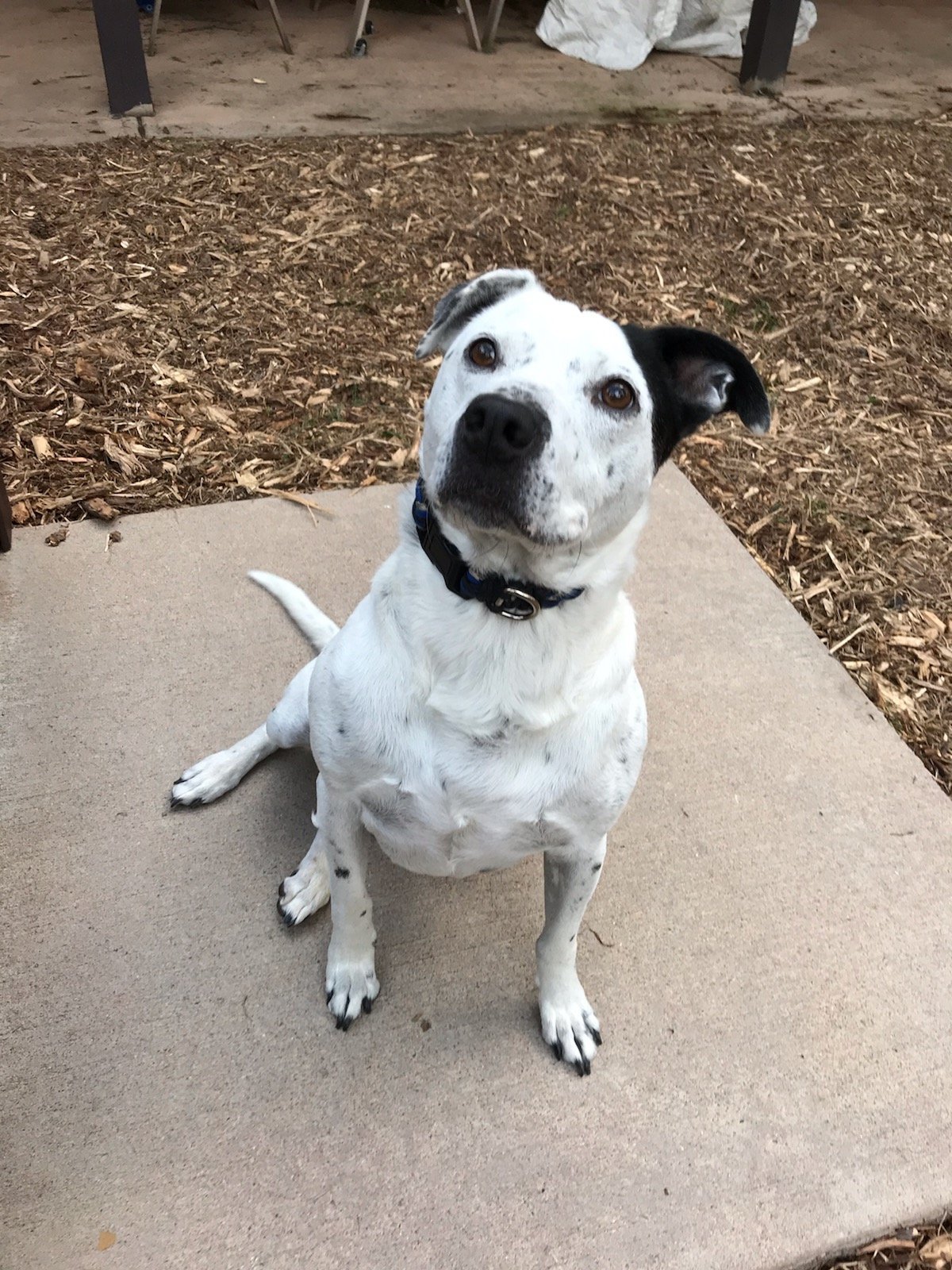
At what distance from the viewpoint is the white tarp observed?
7.66 metres

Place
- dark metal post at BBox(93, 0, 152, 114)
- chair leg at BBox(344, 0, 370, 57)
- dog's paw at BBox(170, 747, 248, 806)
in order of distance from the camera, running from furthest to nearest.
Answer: chair leg at BBox(344, 0, 370, 57)
dark metal post at BBox(93, 0, 152, 114)
dog's paw at BBox(170, 747, 248, 806)

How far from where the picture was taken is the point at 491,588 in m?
1.83

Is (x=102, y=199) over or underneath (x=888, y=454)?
over

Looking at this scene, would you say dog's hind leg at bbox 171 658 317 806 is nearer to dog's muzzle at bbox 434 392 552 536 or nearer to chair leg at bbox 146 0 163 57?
dog's muzzle at bbox 434 392 552 536

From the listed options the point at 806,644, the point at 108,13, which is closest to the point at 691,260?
the point at 806,644

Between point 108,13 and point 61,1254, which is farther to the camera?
point 108,13

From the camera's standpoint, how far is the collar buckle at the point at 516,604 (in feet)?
5.98

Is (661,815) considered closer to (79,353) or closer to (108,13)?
(79,353)

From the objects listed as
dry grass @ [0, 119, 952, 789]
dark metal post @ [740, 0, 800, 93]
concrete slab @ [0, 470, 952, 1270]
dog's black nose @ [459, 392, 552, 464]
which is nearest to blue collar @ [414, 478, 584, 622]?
dog's black nose @ [459, 392, 552, 464]

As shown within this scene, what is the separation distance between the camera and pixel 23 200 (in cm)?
535

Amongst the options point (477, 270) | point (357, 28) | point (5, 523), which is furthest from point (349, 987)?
point (357, 28)

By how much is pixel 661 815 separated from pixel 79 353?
341 centimetres

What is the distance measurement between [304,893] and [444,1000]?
0.45m

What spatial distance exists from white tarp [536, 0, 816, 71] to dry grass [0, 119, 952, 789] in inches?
53.6
